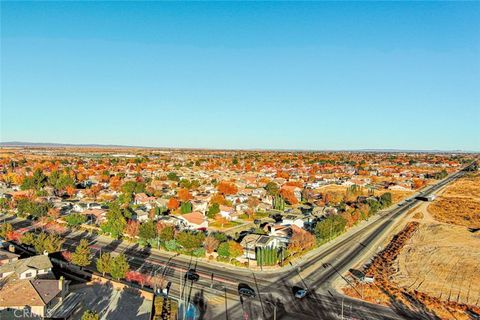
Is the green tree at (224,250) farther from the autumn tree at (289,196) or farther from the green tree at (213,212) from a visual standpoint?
the autumn tree at (289,196)

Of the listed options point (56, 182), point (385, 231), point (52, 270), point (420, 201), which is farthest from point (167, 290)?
point (420, 201)

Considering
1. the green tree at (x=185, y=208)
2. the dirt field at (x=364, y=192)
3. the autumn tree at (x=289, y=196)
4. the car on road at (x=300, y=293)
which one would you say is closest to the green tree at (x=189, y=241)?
the car on road at (x=300, y=293)

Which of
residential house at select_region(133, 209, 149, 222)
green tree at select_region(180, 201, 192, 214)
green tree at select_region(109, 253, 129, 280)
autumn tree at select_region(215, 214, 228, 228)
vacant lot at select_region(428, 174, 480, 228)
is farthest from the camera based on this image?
green tree at select_region(180, 201, 192, 214)

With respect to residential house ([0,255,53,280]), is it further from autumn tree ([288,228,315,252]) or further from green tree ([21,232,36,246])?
autumn tree ([288,228,315,252])

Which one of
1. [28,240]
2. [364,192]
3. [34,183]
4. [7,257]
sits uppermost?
[34,183]

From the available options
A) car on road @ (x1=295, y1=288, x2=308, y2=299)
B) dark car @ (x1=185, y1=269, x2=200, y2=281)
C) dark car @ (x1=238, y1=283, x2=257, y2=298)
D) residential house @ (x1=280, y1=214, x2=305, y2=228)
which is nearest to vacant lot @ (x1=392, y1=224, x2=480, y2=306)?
car on road @ (x1=295, y1=288, x2=308, y2=299)

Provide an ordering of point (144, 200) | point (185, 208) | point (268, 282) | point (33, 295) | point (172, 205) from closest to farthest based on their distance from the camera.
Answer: point (33, 295) < point (268, 282) < point (185, 208) < point (172, 205) < point (144, 200)

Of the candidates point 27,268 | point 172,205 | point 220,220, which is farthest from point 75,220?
point 220,220

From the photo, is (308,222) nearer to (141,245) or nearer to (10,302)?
(141,245)

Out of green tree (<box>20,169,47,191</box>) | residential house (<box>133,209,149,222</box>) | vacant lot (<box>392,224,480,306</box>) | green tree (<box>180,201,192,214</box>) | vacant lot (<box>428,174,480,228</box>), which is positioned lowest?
vacant lot (<box>392,224,480,306</box>)

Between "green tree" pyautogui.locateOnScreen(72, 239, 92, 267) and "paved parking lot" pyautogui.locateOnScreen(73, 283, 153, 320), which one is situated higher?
"green tree" pyautogui.locateOnScreen(72, 239, 92, 267)

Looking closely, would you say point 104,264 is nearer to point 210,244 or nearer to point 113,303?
point 113,303
